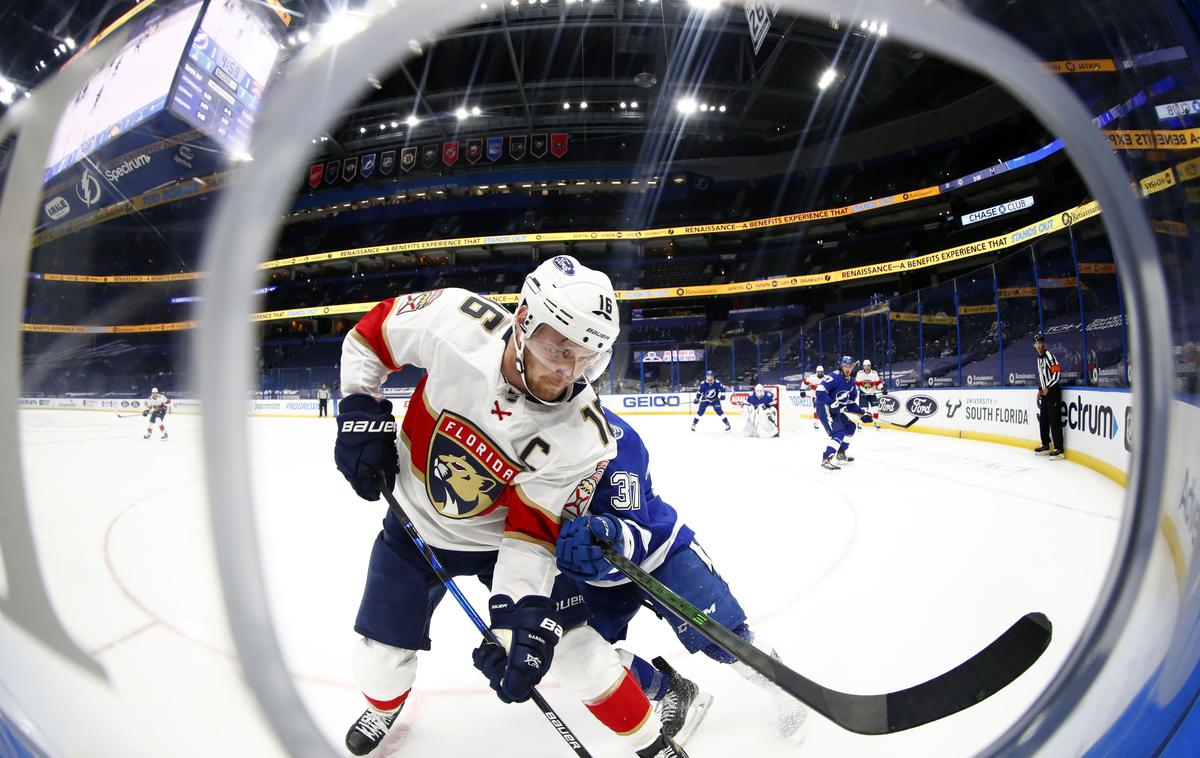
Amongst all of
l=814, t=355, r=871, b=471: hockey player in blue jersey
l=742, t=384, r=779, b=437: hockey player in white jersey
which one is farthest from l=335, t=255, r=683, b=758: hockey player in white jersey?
l=742, t=384, r=779, b=437: hockey player in white jersey

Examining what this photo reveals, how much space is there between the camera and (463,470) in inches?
53.7

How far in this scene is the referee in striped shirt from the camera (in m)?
5.34

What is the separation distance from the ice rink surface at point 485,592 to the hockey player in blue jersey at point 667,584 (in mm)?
76

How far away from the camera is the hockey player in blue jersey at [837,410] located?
5500 millimetres

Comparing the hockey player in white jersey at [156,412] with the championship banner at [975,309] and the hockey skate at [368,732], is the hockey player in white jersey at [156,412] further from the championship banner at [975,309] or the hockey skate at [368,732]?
the championship banner at [975,309]

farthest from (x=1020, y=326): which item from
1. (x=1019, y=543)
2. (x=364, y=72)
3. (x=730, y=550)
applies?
(x=364, y=72)

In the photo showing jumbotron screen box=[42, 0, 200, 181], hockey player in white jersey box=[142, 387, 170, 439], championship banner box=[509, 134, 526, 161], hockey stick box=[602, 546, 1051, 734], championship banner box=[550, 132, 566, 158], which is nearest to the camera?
hockey player in white jersey box=[142, 387, 170, 439]

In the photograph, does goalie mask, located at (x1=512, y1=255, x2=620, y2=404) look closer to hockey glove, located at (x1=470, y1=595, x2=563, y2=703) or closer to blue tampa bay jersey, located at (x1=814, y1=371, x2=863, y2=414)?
hockey glove, located at (x1=470, y1=595, x2=563, y2=703)

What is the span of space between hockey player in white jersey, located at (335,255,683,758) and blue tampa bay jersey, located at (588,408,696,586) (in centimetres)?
10

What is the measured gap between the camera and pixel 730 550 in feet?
9.16

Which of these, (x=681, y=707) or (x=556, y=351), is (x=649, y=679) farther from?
(x=556, y=351)

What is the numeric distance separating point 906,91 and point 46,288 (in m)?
22.3

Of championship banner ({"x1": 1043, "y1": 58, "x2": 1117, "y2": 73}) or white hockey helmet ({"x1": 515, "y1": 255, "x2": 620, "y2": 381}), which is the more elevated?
championship banner ({"x1": 1043, "y1": 58, "x2": 1117, "y2": 73})

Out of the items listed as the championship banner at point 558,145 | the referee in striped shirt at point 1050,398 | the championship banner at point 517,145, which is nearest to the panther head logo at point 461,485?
the referee in striped shirt at point 1050,398
